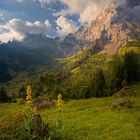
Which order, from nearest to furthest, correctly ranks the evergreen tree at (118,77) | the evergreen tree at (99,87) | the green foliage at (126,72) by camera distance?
the green foliage at (126,72)
the evergreen tree at (118,77)
the evergreen tree at (99,87)

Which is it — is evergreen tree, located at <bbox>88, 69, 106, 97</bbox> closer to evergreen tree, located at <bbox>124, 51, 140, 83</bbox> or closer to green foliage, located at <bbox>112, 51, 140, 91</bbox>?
green foliage, located at <bbox>112, 51, 140, 91</bbox>

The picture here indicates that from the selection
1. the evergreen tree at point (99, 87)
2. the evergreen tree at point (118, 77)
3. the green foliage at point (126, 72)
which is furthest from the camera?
the evergreen tree at point (99, 87)

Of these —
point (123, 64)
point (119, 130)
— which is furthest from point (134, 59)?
point (119, 130)

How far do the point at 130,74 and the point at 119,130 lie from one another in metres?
74.4

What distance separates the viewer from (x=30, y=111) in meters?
16.5

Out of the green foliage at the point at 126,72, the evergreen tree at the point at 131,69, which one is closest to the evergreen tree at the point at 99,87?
the green foliage at the point at 126,72

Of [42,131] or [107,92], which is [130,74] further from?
[42,131]

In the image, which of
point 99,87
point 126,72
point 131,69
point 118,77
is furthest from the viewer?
point 99,87

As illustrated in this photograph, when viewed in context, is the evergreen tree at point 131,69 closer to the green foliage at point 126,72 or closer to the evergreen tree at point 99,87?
the green foliage at point 126,72

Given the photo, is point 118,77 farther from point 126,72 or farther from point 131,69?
point 131,69

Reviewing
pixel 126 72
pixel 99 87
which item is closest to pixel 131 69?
pixel 126 72

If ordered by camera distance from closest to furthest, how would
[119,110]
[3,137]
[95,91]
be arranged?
1. [3,137]
2. [119,110]
3. [95,91]

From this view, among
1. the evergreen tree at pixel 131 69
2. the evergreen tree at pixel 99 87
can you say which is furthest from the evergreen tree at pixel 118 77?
the evergreen tree at pixel 99 87

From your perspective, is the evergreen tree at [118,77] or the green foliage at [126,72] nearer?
the green foliage at [126,72]
